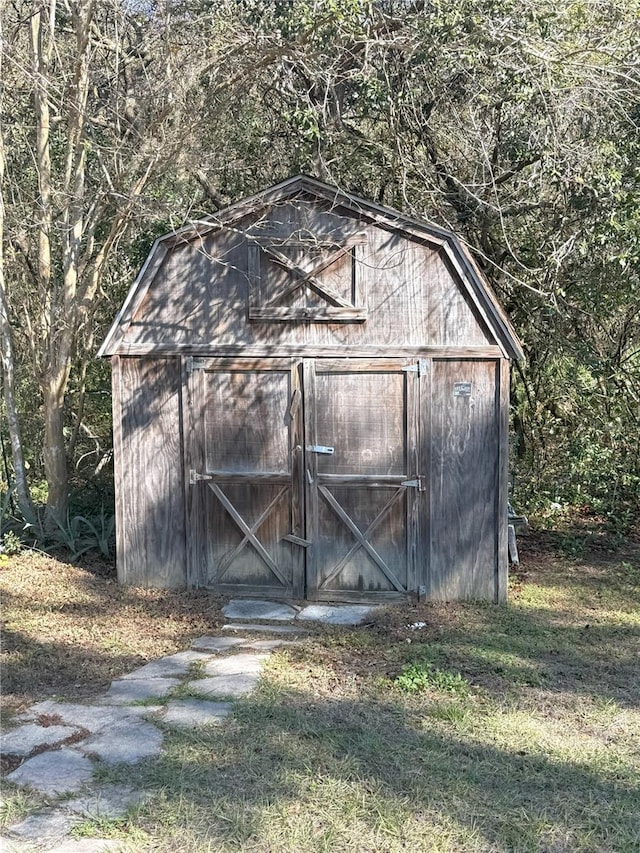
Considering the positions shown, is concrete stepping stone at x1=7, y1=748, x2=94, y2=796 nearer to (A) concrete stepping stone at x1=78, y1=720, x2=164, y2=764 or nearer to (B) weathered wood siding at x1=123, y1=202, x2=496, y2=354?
(A) concrete stepping stone at x1=78, y1=720, x2=164, y2=764

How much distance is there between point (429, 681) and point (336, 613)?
6.01 ft

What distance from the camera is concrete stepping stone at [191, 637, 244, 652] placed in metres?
5.89

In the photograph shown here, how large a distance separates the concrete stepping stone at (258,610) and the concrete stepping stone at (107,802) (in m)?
3.08

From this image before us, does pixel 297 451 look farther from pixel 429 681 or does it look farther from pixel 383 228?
pixel 429 681

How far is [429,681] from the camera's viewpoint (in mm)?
5090

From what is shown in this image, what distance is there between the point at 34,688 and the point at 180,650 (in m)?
1.13

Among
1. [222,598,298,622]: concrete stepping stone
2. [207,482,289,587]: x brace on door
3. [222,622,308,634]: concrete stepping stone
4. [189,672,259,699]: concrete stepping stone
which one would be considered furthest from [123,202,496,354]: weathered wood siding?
[189,672,259,699]: concrete stepping stone

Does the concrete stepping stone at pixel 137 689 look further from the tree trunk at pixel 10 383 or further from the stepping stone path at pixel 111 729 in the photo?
the tree trunk at pixel 10 383

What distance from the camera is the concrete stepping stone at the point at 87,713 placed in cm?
442

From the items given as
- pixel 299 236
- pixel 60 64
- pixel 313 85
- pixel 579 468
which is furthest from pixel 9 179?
pixel 579 468

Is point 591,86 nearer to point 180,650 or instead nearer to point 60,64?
point 60,64

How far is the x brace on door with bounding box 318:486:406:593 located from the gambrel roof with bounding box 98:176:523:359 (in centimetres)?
153

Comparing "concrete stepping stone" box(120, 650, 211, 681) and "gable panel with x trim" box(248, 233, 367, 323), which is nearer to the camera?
"concrete stepping stone" box(120, 650, 211, 681)

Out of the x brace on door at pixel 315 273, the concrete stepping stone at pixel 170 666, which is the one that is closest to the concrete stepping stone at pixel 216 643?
the concrete stepping stone at pixel 170 666
